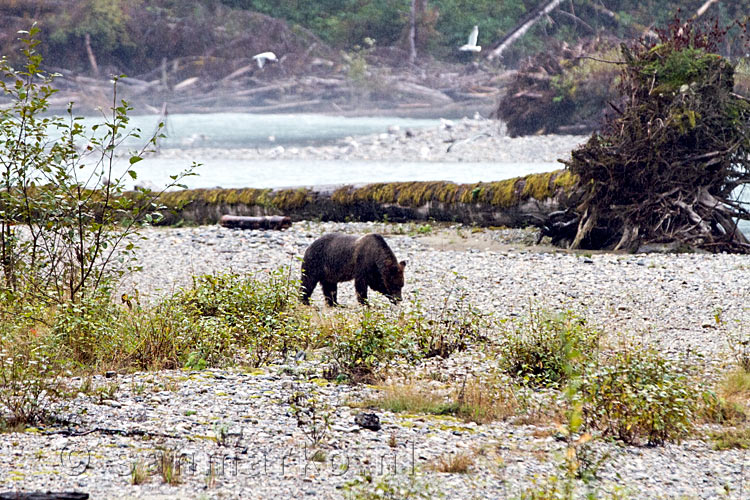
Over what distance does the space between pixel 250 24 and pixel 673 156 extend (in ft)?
141

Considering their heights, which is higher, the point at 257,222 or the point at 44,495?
the point at 44,495

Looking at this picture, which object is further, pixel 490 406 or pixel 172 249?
pixel 172 249

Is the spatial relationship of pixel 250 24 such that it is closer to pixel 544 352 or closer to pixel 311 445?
pixel 544 352

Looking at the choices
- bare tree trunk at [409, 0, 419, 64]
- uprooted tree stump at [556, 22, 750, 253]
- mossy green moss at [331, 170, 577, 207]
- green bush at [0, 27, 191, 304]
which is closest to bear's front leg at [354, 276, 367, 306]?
green bush at [0, 27, 191, 304]

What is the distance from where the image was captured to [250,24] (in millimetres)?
52625

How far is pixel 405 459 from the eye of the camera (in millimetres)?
4746

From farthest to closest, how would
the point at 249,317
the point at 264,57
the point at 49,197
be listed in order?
the point at 264,57
the point at 249,317
the point at 49,197

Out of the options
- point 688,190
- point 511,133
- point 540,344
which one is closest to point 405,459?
point 540,344

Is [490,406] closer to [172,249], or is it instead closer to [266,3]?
[172,249]

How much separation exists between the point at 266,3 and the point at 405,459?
166 feet

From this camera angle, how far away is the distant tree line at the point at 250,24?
158 feet

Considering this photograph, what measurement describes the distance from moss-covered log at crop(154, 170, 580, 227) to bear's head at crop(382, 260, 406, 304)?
5.34 meters

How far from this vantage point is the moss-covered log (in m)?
15.0

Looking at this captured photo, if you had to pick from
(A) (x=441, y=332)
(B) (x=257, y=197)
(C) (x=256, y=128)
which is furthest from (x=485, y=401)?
(C) (x=256, y=128)
